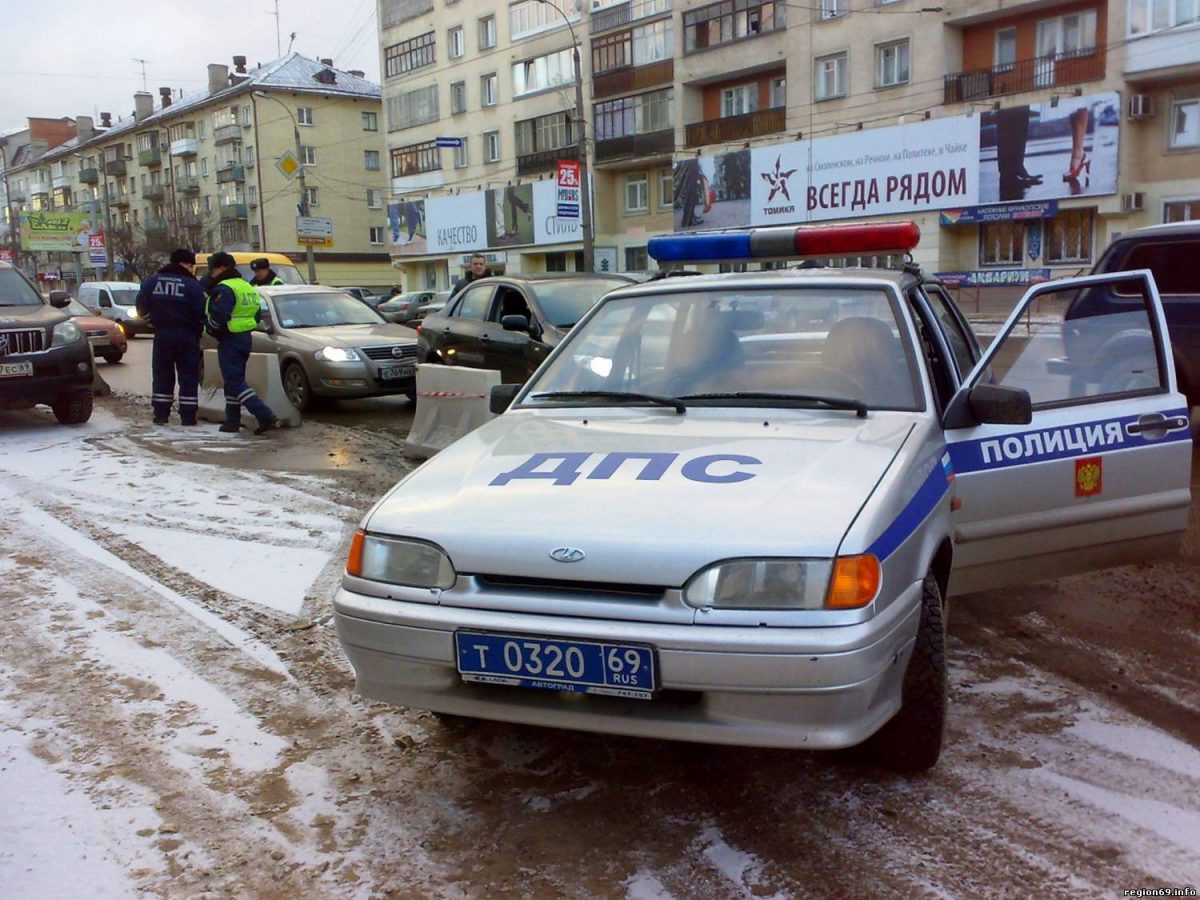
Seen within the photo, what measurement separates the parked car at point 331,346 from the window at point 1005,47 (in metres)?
25.8

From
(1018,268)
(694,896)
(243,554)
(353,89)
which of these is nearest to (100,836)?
(694,896)

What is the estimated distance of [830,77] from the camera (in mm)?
34750

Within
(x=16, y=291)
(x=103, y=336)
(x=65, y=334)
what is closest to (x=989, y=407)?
(x=65, y=334)

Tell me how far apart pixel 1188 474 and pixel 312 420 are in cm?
912

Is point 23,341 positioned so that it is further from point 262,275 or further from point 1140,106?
point 1140,106

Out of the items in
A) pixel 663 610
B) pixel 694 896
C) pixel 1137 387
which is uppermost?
pixel 1137 387

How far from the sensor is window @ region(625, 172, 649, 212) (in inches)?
1731

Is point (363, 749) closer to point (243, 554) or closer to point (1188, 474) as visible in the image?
point (243, 554)

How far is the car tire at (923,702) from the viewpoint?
3.09 meters

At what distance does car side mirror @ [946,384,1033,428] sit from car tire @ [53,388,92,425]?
31.2 feet

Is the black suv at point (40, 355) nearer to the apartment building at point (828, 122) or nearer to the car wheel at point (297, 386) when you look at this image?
the car wheel at point (297, 386)

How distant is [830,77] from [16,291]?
97.3 ft

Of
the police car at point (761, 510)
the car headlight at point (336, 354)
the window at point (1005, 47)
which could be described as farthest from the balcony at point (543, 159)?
the police car at point (761, 510)

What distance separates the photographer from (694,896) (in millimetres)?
2633
